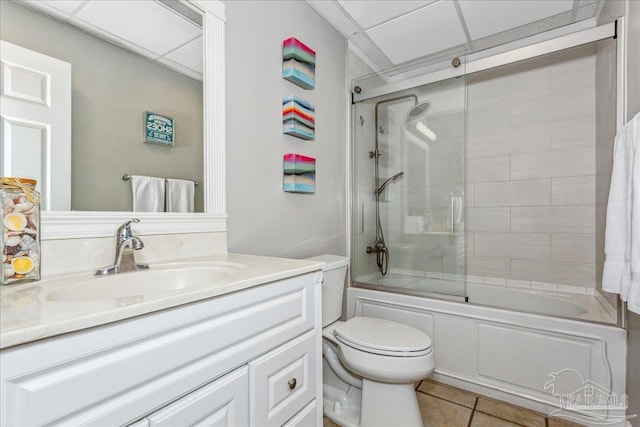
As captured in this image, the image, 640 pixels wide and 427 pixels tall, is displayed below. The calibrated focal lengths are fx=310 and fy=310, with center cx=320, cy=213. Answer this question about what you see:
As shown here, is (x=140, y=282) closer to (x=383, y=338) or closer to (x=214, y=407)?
(x=214, y=407)

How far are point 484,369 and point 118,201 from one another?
198 centimetres

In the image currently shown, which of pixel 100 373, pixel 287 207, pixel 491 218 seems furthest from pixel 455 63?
pixel 100 373

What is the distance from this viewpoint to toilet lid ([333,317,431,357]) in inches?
53.1

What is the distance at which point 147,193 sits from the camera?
117 centimetres

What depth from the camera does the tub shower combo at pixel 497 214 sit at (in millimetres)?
1634

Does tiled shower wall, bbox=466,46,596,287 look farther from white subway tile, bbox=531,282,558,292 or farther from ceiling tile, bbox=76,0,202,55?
ceiling tile, bbox=76,0,202,55

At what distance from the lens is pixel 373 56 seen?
257cm

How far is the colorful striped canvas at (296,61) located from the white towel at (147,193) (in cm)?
97

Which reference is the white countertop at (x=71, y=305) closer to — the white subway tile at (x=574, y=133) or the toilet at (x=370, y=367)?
the toilet at (x=370, y=367)

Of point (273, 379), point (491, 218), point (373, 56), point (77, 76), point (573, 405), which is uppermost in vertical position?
point (373, 56)

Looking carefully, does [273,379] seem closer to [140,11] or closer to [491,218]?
[140,11]

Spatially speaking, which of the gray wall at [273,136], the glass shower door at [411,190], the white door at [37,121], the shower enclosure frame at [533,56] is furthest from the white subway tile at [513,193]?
the white door at [37,121]

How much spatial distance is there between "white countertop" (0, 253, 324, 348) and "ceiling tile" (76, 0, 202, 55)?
858 mm

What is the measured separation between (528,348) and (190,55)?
218cm
